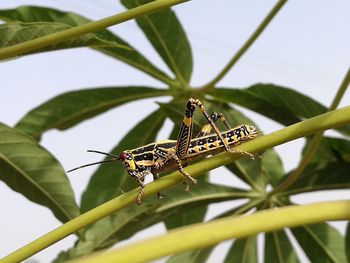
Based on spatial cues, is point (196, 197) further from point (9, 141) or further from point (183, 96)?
point (9, 141)

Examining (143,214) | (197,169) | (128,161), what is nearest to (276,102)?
(143,214)

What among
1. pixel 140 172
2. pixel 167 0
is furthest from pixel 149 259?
pixel 140 172

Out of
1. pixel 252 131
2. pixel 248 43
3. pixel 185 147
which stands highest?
pixel 248 43

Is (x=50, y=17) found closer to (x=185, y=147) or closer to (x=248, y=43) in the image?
(x=248, y=43)

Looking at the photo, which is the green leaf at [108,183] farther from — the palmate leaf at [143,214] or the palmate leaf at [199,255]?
the palmate leaf at [199,255]

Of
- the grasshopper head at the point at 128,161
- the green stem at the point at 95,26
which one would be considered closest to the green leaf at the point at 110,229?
the grasshopper head at the point at 128,161

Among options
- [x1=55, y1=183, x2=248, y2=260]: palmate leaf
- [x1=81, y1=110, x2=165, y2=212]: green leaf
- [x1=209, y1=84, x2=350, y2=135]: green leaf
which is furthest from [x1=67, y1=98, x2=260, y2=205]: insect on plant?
[x1=81, y1=110, x2=165, y2=212]: green leaf
